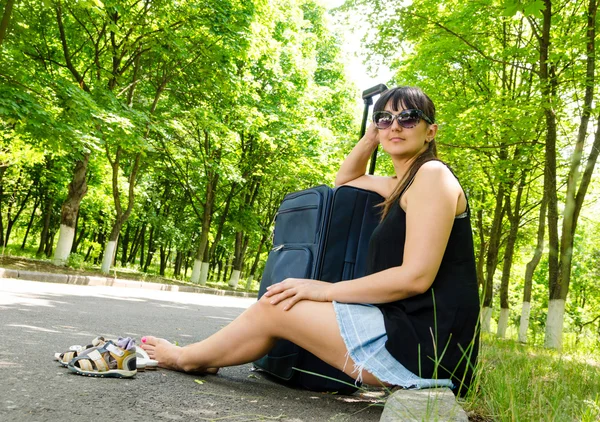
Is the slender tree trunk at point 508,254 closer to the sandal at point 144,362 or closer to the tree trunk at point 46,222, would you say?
the sandal at point 144,362

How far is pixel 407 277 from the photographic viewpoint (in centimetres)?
248

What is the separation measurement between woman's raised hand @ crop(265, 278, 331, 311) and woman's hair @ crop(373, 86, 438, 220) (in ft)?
1.71

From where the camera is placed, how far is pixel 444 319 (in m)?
2.51

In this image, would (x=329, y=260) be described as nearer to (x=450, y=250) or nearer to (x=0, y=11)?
(x=450, y=250)

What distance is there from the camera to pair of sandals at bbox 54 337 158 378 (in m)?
2.86

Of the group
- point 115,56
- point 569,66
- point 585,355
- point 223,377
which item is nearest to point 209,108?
point 115,56

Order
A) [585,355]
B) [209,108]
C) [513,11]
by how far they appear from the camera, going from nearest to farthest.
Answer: [513,11], [585,355], [209,108]

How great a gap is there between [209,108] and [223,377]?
17.0 meters

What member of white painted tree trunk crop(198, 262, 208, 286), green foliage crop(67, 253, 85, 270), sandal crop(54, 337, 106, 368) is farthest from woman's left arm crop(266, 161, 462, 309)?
white painted tree trunk crop(198, 262, 208, 286)

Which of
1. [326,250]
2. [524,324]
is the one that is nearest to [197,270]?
[524,324]

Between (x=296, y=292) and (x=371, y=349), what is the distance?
441 mm

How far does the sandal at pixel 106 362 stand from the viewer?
2.85m

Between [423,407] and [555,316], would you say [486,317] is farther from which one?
[423,407]

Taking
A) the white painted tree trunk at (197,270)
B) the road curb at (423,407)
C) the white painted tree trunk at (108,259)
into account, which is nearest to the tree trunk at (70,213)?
the white painted tree trunk at (108,259)
